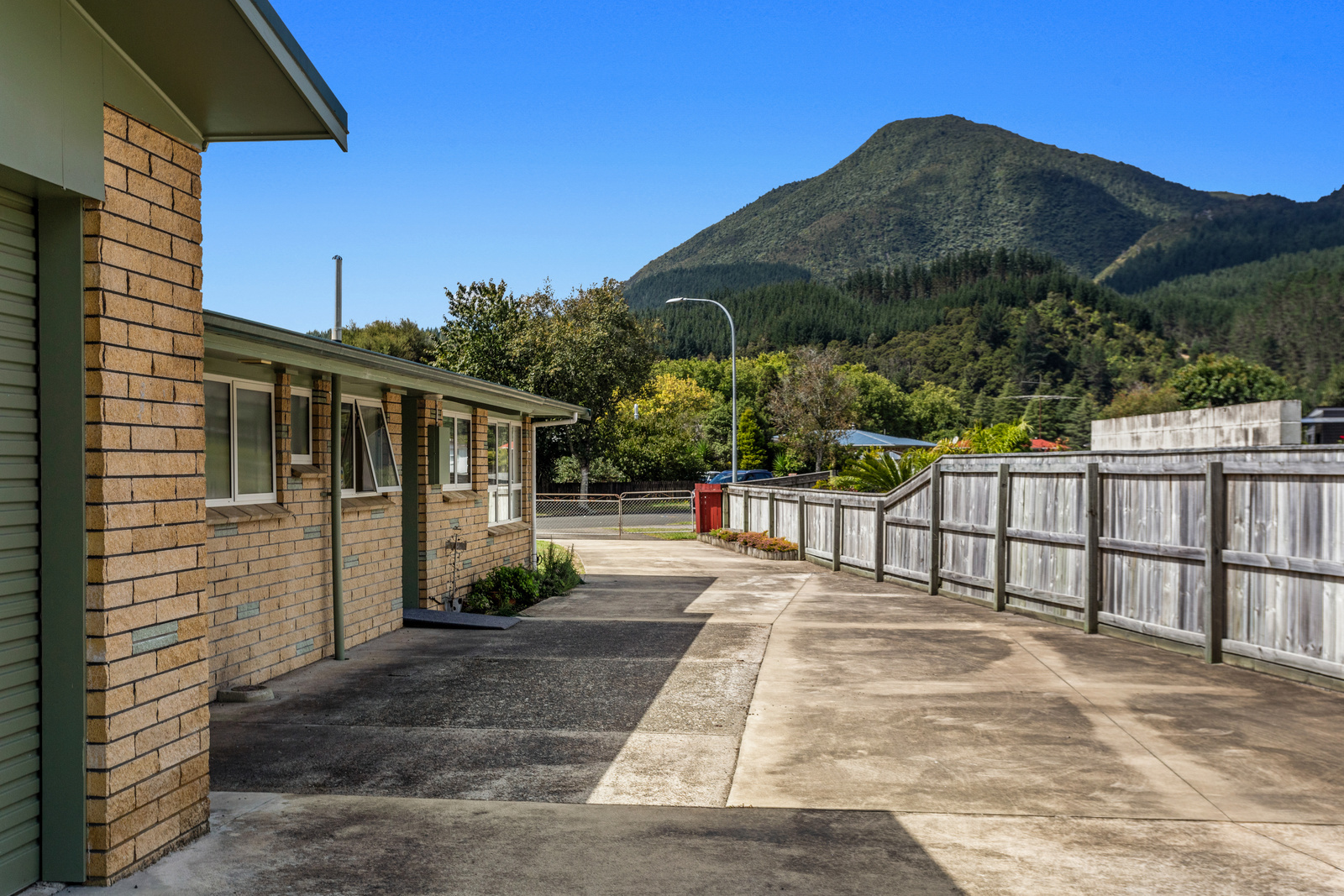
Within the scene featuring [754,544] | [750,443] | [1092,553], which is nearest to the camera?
[1092,553]

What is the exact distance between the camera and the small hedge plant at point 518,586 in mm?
12602

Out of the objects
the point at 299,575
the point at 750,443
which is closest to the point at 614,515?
the point at 750,443

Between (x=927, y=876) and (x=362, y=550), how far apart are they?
721 cm

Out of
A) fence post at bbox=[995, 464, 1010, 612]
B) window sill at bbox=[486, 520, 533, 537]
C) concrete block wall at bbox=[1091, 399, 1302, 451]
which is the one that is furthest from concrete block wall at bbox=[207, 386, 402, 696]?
concrete block wall at bbox=[1091, 399, 1302, 451]

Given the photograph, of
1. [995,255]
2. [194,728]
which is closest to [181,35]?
[194,728]

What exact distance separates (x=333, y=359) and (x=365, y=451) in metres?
2.30

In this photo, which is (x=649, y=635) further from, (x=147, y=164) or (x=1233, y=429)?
(x=1233, y=429)

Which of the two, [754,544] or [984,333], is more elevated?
[984,333]

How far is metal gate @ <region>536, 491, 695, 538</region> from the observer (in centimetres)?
3050

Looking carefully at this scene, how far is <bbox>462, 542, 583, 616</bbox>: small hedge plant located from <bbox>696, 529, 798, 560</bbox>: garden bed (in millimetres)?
5233

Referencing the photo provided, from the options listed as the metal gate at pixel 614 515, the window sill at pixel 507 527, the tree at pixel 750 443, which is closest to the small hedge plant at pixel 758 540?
the metal gate at pixel 614 515

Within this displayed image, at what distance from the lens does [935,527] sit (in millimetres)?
14031

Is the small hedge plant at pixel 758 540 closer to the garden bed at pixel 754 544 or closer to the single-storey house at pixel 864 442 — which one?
the garden bed at pixel 754 544

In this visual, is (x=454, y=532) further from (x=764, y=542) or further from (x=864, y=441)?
(x=864, y=441)
